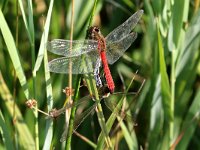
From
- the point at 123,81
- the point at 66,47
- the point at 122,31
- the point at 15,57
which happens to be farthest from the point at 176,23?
the point at 15,57

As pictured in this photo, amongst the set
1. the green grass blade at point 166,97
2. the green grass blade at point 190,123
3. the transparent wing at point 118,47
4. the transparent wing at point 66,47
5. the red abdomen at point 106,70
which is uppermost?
the transparent wing at point 66,47

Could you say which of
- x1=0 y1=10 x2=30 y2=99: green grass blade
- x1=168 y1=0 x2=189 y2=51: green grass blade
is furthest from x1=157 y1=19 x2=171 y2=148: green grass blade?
x1=0 y1=10 x2=30 y2=99: green grass blade

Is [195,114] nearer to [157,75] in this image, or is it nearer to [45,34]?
[157,75]

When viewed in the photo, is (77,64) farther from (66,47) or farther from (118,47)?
(118,47)

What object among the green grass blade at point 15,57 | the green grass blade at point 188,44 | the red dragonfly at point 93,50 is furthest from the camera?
the green grass blade at point 188,44

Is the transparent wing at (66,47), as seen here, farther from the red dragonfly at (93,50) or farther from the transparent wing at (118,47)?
the transparent wing at (118,47)

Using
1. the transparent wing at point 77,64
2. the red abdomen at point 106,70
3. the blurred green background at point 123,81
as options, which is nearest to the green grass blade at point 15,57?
the blurred green background at point 123,81

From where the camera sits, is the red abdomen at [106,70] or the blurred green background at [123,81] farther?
the red abdomen at [106,70]

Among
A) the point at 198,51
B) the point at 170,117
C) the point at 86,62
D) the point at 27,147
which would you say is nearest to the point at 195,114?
the point at 170,117
